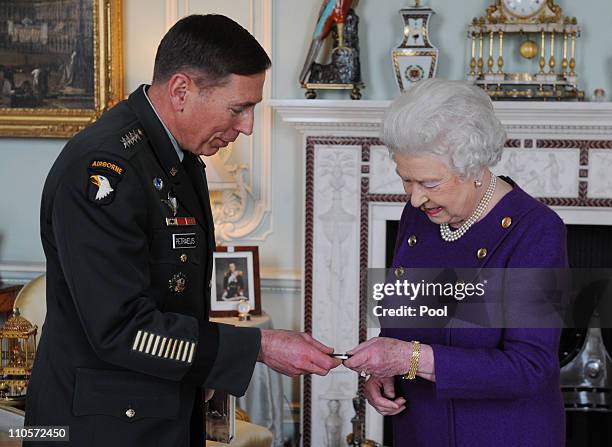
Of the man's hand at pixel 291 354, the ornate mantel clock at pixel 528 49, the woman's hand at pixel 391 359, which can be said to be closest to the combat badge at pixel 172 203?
the man's hand at pixel 291 354

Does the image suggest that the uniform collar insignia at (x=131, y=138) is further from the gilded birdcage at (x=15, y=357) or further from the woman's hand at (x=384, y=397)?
the gilded birdcage at (x=15, y=357)

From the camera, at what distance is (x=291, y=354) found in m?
1.99

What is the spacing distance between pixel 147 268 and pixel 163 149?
29 centimetres

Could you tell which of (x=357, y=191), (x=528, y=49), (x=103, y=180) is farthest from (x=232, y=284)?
(x=103, y=180)

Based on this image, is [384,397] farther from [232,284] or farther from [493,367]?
[232,284]

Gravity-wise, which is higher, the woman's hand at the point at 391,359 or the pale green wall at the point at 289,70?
the pale green wall at the point at 289,70

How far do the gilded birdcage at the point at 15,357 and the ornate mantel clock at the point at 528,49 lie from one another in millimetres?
2379

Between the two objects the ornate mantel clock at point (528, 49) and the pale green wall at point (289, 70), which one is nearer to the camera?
the ornate mantel clock at point (528, 49)

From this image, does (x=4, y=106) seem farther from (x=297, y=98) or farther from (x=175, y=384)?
(x=175, y=384)

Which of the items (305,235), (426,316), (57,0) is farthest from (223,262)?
(426,316)

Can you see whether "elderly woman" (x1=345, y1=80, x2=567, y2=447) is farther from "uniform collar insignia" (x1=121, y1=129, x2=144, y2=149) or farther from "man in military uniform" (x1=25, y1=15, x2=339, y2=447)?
"uniform collar insignia" (x1=121, y1=129, x2=144, y2=149)

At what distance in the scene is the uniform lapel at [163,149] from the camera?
1965mm

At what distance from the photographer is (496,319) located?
202 centimetres

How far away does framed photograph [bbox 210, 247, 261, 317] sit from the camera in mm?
4324
